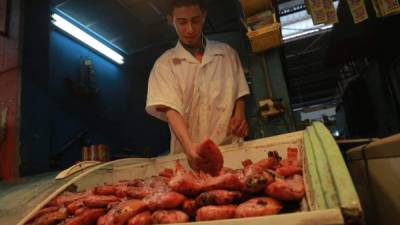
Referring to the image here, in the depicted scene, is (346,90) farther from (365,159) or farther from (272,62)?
(365,159)

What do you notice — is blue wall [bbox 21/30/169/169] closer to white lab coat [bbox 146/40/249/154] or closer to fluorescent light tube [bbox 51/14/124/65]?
fluorescent light tube [bbox 51/14/124/65]

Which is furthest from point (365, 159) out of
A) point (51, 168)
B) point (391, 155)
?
point (51, 168)

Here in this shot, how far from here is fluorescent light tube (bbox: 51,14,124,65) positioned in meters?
5.71

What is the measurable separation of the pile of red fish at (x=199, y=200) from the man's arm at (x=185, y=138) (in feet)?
0.58

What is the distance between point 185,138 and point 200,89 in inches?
27.4

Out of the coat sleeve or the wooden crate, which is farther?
the wooden crate

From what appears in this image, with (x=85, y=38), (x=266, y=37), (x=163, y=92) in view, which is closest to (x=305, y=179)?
(x=163, y=92)

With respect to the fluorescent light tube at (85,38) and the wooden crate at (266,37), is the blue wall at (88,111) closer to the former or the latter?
the fluorescent light tube at (85,38)

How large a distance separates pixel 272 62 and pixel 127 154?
5.45 metres

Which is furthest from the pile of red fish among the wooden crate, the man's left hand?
the wooden crate

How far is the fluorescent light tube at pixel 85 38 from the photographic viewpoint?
18.7 feet

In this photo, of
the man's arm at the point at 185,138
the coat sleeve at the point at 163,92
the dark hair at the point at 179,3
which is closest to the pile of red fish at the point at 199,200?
the man's arm at the point at 185,138

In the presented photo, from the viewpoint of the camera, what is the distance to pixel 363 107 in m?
7.92

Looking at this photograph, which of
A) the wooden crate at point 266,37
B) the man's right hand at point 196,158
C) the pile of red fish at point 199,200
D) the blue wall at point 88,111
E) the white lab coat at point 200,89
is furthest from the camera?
the blue wall at point 88,111
